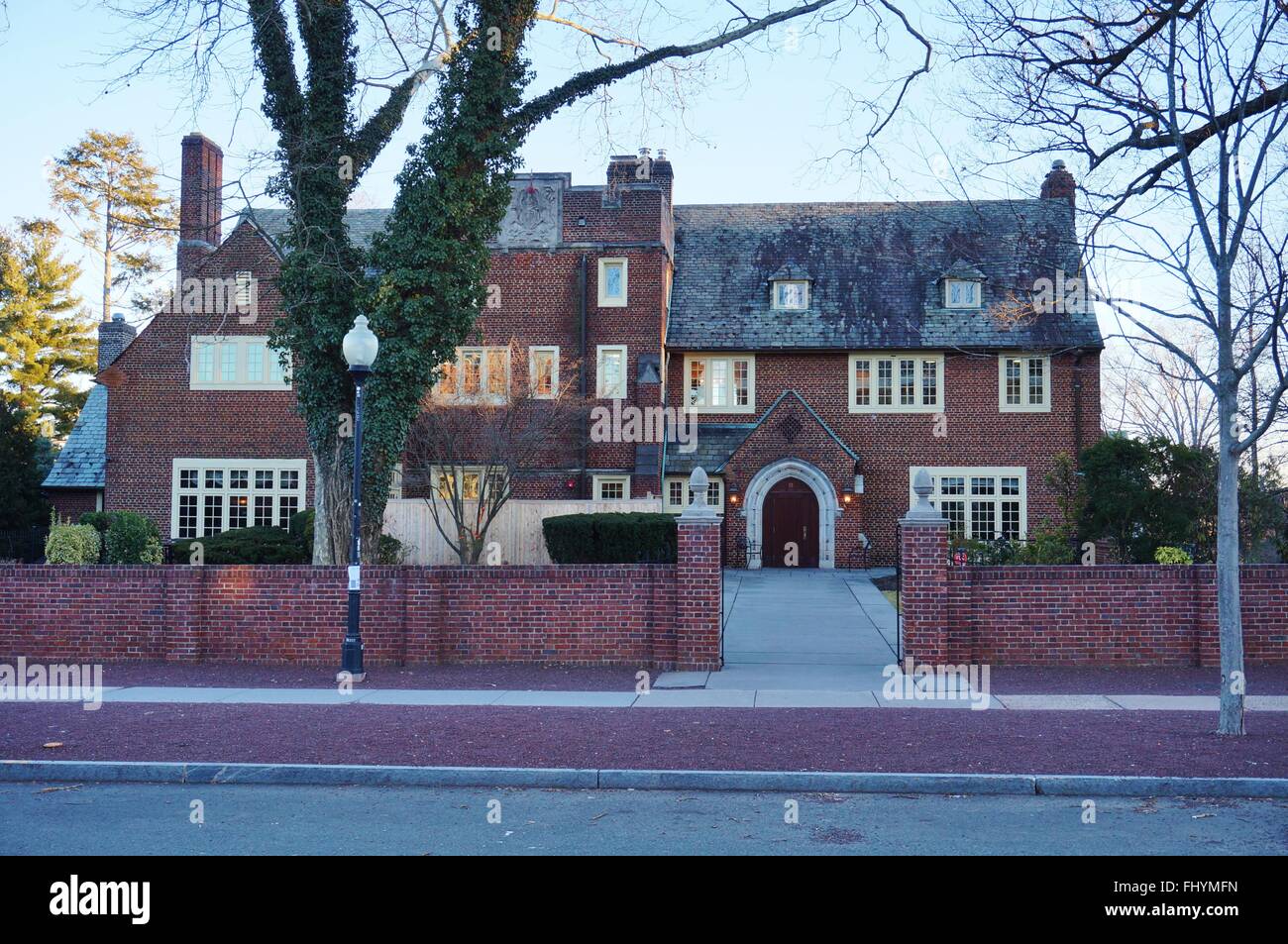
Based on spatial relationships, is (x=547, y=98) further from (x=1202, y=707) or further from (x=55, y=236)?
(x=55, y=236)

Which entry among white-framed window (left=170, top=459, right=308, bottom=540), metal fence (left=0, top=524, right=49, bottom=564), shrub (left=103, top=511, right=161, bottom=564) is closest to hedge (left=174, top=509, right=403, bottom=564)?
shrub (left=103, top=511, right=161, bottom=564)

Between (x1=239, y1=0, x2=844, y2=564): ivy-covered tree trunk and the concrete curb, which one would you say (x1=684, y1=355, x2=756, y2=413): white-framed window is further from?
the concrete curb

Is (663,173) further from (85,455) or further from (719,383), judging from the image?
(85,455)

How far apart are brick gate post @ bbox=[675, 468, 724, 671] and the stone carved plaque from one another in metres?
18.8

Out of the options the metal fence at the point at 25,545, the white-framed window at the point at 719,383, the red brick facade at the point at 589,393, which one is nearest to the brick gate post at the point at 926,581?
the red brick facade at the point at 589,393

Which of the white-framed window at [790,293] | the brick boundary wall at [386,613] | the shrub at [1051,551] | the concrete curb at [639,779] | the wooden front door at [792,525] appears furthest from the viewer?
the white-framed window at [790,293]

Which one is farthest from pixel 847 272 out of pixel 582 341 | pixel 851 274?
pixel 582 341

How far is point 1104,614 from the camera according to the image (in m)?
14.6

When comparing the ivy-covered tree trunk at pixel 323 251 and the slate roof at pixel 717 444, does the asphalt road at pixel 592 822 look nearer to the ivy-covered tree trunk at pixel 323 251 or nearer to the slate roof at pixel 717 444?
the ivy-covered tree trunk at pixel 323 251

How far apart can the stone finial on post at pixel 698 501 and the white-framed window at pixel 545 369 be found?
51.5 feet

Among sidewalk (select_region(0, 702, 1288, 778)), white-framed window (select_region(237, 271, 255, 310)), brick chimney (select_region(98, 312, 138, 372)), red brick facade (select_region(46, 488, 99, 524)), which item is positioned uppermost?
white-framed window (select_region(237, 271, 255, 310))

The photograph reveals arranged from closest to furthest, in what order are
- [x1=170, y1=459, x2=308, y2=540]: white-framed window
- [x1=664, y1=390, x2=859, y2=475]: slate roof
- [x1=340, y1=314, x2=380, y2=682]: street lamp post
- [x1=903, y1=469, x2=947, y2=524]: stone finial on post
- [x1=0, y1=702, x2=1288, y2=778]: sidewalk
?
1. [x1=0, y1=702, x2=1288, y2=778]: sidewalk
2. [x1=340, y1=314, x2=380, y2=682]: street lamp post
3. [x1=903, y1=469, x2=947, y2=524]: stone finial on post
4. [x1=664, y1=390, x2=859, y2=475]: slate roof
5. [x1=170, y1=459, x2=308, y2=540]: white-framed window

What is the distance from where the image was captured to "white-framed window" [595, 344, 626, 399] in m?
31.8

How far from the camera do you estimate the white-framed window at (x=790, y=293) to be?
109 ft
